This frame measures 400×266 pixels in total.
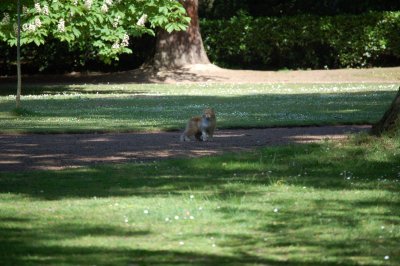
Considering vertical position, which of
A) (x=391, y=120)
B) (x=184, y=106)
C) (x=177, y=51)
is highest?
(x=177, y=51)

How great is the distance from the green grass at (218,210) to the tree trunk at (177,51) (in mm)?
26904

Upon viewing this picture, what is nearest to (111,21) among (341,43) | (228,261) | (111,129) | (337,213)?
(111,129)

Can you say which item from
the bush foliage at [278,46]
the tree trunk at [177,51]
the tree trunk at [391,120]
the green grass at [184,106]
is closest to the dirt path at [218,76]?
the tree trunk at [177,51]

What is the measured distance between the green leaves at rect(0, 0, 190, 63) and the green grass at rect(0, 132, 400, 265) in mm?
15038

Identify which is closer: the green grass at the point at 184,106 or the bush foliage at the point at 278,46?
the green grass at the point at 184,106

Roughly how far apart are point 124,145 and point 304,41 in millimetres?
25779

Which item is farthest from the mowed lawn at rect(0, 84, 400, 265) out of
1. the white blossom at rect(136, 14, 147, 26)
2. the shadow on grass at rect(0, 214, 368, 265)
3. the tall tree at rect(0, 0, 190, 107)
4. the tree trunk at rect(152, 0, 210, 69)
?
the tree trunk at rect(152, 0, 210, 69)

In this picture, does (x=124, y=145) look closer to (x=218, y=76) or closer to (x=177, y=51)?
(x=218, y=76)

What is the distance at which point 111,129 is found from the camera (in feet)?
62.0

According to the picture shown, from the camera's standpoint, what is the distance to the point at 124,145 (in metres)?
16.1

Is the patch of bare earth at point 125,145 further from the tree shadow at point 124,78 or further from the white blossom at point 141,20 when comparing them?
the tree shadow at point 124,78

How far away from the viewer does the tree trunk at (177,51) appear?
134 ft

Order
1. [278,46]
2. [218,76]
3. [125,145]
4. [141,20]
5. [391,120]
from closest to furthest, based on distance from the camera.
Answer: [391,120] → [125,145] → [141,20] → [218,76] → [278,46]

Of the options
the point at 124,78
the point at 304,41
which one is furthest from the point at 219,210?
the point at 304,41
